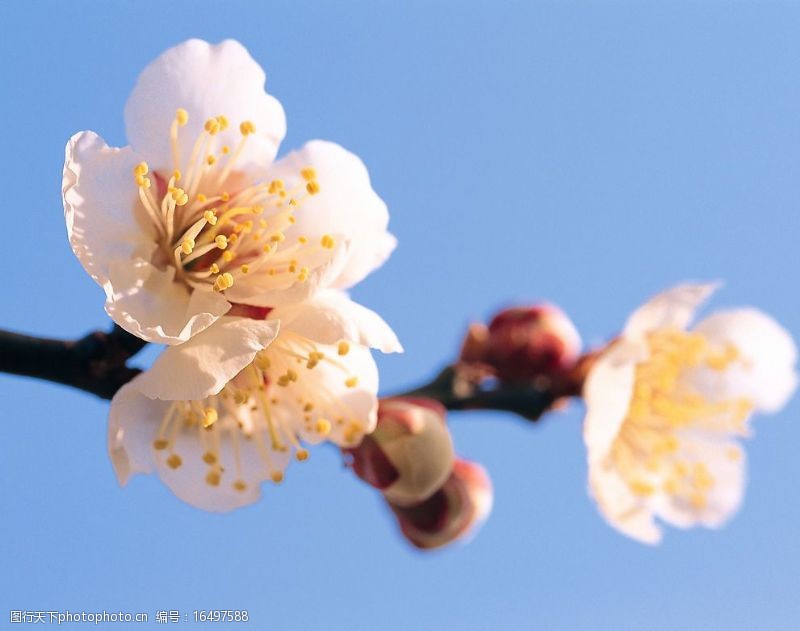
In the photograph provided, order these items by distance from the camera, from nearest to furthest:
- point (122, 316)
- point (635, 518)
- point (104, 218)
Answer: point (122, 316) → point (104, 218) → point (635, 518)

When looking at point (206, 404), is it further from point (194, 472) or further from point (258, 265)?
point (258, 265)

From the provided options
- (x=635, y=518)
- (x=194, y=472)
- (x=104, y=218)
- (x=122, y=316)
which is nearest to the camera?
(x=122, y=316)

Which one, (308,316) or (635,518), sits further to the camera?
(635,518)

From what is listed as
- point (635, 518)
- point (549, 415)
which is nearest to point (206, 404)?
point (549, 415)

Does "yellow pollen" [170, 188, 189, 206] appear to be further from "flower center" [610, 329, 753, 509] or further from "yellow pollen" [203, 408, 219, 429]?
"flower center" [610, 329, 753, 509]

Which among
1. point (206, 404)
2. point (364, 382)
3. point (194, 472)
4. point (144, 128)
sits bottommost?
point (194, 472)

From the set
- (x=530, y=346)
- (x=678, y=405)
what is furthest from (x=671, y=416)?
(x=530, y=346)

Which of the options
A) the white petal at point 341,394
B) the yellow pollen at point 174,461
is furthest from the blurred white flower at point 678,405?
the yellow pollen at point 174,461
